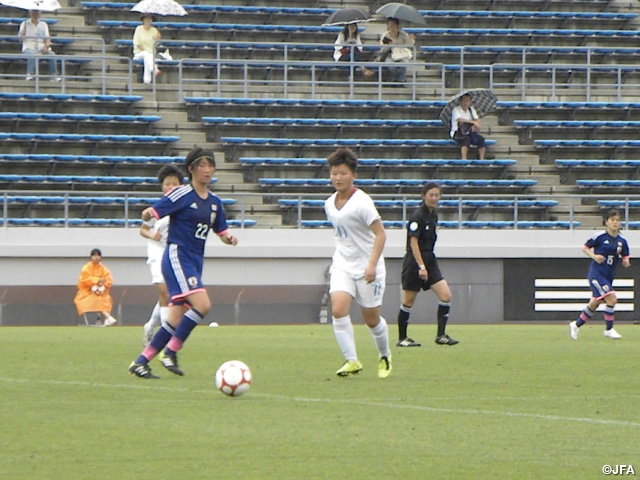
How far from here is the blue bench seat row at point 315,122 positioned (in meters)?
27.8

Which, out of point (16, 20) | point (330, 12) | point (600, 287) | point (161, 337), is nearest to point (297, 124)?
point (330, 12)

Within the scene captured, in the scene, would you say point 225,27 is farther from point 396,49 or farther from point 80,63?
point 396,49

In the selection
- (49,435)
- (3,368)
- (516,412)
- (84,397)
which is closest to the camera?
(49,435)

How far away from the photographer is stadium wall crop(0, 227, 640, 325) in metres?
23.9

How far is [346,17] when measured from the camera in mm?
29859

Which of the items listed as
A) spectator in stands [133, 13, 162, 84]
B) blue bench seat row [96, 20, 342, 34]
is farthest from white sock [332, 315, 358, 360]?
blue bench seat row [96, 20, 342, 34]

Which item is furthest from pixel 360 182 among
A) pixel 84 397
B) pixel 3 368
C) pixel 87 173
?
pixel 84 397

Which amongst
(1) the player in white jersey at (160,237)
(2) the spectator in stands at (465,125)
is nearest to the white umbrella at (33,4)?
(2) the spectator in stands at (465,125)

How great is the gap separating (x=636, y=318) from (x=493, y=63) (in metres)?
8.76

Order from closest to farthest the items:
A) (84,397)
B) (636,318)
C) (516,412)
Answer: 1. (516,412)
2. (84,397)
3. (636,318)

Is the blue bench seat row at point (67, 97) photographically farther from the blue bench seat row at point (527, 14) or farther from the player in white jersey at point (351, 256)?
the player in white jersey at point (351, 256)

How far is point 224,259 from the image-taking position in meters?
24.7

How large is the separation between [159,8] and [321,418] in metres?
21.1

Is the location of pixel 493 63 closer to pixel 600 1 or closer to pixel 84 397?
pixel 600 1
